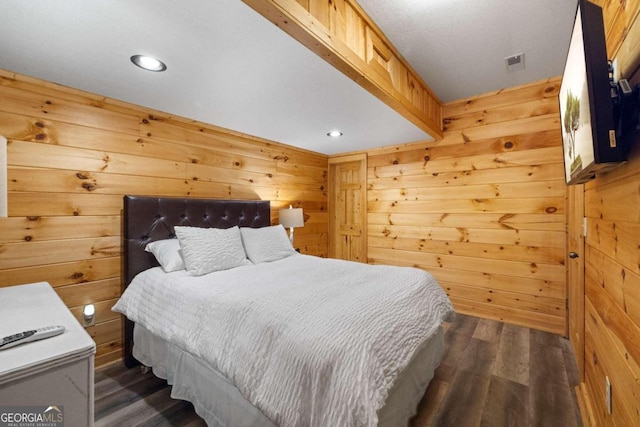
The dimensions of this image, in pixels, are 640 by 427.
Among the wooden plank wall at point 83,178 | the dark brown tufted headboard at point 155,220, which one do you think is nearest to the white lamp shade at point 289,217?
the dark brown tufted headboard at point 155,220

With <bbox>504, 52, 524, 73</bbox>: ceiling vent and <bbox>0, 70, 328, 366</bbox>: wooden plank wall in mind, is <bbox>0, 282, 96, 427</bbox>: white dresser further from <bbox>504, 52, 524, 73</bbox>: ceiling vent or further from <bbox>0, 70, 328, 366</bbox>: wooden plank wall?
<bbox>504, 52, 524, 73</bbox>: ceiling vent

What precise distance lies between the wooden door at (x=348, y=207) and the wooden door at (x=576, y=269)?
225cm

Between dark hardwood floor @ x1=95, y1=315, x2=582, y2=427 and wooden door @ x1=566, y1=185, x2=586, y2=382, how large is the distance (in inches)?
8.8

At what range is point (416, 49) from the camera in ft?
6.85

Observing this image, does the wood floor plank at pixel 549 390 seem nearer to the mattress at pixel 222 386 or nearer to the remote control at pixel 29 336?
the mattress at pixel 222 386

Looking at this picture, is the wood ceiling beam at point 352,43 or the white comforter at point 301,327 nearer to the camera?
the white comforter at point 301,327

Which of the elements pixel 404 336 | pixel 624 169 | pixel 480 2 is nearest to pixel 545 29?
pixel 480 2

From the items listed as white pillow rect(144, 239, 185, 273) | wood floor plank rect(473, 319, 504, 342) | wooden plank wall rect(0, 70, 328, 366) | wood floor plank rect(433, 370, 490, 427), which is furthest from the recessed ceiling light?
wood floor plank rect(473, 319, 504, 342)

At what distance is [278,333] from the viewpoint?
1247 millimetres

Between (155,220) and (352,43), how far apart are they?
210 centimetres

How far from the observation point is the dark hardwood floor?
1.63m

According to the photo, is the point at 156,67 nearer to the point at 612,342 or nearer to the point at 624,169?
the point at 624,169

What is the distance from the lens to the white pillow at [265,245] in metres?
2.62

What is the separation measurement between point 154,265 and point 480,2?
301 centimetres
